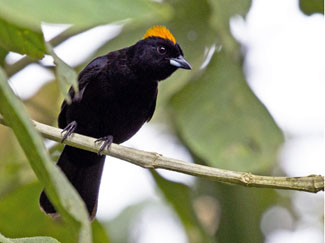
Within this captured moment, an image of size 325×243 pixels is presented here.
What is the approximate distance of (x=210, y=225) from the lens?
337 cm

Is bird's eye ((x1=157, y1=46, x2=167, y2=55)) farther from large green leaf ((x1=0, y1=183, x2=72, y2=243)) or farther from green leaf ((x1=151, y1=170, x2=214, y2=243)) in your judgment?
large green leaf ((x1=0, y1=183, x2=72, y2=243))

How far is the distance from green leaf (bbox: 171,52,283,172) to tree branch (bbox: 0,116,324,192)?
833mm

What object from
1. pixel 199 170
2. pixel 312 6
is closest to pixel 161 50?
pixel 312 6

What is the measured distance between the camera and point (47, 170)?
87 centimetres

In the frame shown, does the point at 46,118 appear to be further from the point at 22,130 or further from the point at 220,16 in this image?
the point at 22,130

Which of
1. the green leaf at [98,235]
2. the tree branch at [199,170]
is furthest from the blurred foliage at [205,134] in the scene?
the tree branch at [199,170]

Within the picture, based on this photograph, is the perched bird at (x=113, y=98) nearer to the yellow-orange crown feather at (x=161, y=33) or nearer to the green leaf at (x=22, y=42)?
the yellow-orange crown feather at (x=161, y=33)

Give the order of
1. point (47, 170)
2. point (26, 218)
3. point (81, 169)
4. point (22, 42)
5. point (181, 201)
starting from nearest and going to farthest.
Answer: point (47, 170), point (22, 42), point (26, 218), point (181, 201), point (81, 169)

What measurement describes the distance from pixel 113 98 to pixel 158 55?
409 mm

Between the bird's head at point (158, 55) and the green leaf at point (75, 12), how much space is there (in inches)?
96.6

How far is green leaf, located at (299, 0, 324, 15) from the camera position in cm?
275

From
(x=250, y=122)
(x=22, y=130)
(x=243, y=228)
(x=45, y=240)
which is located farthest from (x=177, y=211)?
(x=22, y=130)

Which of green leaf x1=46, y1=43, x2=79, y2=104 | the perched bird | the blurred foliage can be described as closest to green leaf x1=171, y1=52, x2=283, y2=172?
the blurred foliage

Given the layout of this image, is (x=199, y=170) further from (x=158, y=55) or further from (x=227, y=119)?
(x=158, y=55)
